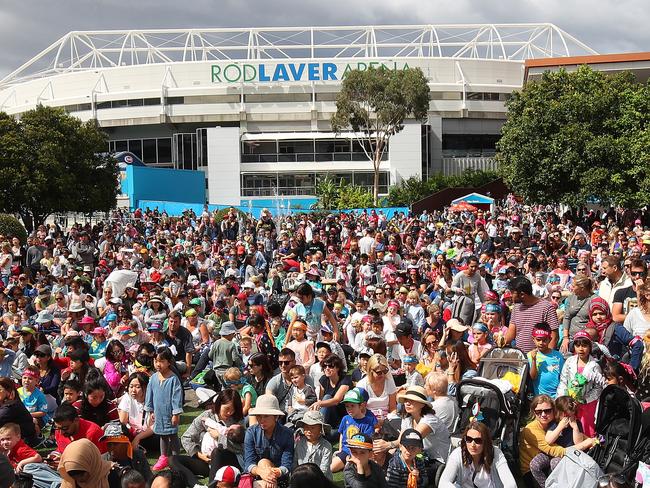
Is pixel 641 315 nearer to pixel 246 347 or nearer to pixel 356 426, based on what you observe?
pixel 356 426

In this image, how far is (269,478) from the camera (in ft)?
18.2

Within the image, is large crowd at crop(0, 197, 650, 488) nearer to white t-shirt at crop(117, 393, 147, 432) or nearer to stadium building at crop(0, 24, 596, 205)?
white t-shirt at crop(117, 393, 147, 432)

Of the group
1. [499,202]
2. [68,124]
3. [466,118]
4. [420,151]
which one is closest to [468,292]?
[68,124]

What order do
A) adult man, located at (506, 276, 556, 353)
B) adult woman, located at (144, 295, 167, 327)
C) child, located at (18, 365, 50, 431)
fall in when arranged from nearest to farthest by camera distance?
adult man, located at (506, 276, 556, 353) → child, located at (18, 365, 50, 431) → adult woman, located at (144, 295, 167, 327)

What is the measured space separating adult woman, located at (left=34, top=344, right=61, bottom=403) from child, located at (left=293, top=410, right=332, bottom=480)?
3.79 meters

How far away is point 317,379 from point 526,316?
7.73 ft

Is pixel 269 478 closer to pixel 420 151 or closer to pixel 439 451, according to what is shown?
pixel 439 451

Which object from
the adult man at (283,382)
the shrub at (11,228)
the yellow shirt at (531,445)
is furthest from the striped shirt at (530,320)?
the shrub at (11,228)

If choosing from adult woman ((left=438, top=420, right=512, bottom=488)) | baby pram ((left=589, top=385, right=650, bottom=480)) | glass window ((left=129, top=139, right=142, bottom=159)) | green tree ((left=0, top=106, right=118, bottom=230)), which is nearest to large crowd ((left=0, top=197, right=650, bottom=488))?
adult woman ((left=438, top=420, right=512, bottom=488))

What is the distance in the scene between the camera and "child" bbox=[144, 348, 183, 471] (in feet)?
22.2

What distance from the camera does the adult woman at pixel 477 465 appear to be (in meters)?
5.04

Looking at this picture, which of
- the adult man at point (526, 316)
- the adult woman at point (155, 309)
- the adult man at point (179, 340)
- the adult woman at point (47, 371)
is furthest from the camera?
the adult woman at point (155, 309)

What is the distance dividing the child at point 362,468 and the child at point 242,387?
183 cm

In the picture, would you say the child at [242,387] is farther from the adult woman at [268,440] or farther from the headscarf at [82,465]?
the headscarf at [82,465]
